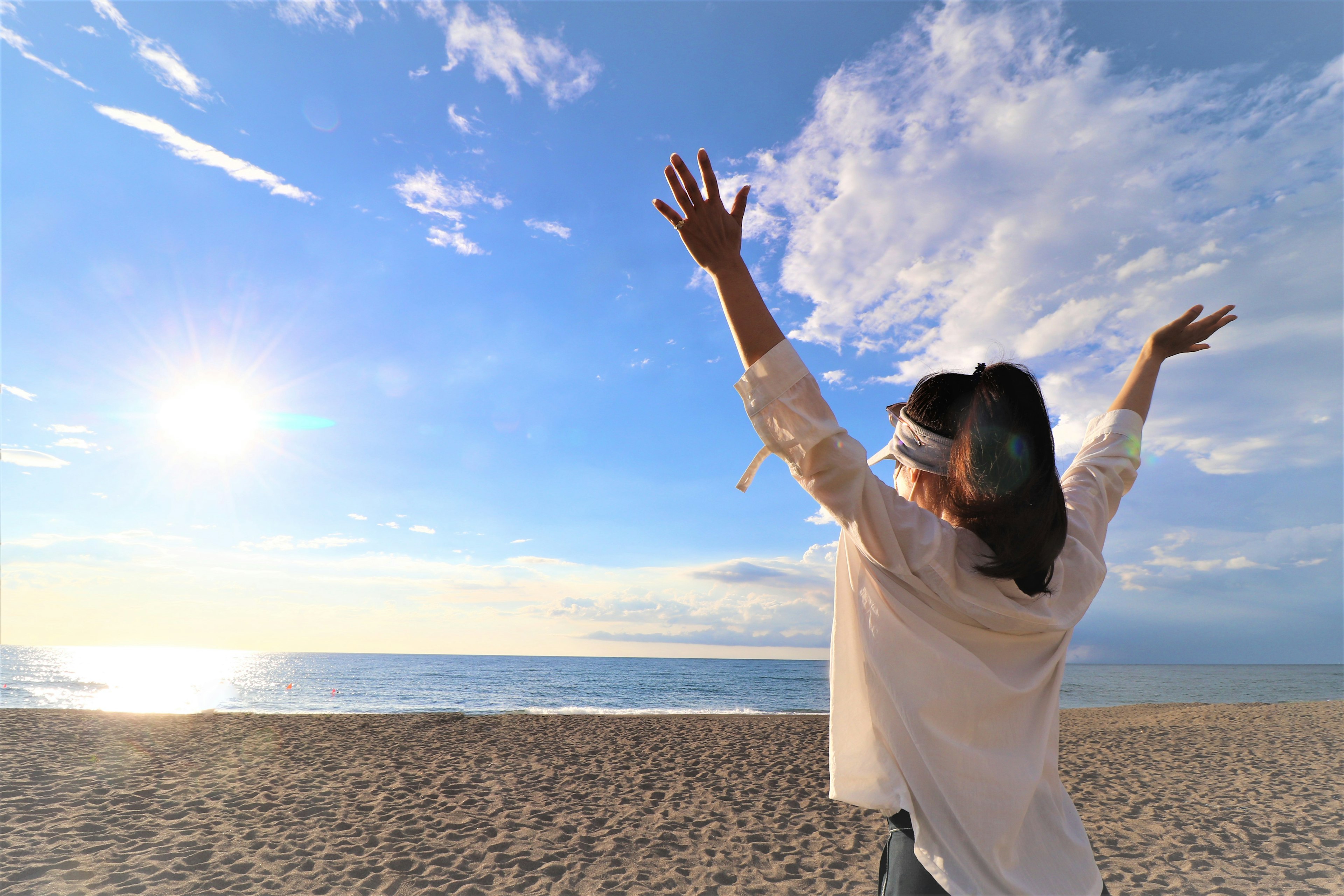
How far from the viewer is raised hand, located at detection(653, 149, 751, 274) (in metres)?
0.94

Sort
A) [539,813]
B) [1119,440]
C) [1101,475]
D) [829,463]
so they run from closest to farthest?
[829,463], [1101,475], [1119,440], [539,813]

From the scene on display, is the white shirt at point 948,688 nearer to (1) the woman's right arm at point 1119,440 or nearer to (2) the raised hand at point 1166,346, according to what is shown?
(1) the woman's right arm at point 1119,440

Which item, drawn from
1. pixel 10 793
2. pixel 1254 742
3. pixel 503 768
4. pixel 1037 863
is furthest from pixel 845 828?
pixel 1254 742

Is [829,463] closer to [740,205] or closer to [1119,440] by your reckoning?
[740,205]

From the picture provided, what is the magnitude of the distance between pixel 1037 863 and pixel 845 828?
6.31m

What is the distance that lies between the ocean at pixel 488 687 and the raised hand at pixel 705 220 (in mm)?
19070

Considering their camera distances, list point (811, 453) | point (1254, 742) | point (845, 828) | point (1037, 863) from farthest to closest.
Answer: point (1254, 742) → point (845, 828) → point (1037, 863) → point (811, 453)

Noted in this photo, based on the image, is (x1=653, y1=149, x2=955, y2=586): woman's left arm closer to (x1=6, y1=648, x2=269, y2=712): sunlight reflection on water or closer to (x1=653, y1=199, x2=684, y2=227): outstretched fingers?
(x1=653, y1=199, x2=684, y2=227): outstretched fingers

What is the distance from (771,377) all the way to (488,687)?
4456cm

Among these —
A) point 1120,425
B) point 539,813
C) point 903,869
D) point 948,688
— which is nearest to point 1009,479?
point 948,688

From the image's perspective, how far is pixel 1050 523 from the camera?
0.98 meters

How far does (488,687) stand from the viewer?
133ft

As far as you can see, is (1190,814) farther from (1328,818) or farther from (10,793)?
(10,793)

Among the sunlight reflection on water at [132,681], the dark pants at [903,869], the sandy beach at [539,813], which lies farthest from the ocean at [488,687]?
the dark pants at [903,869]
